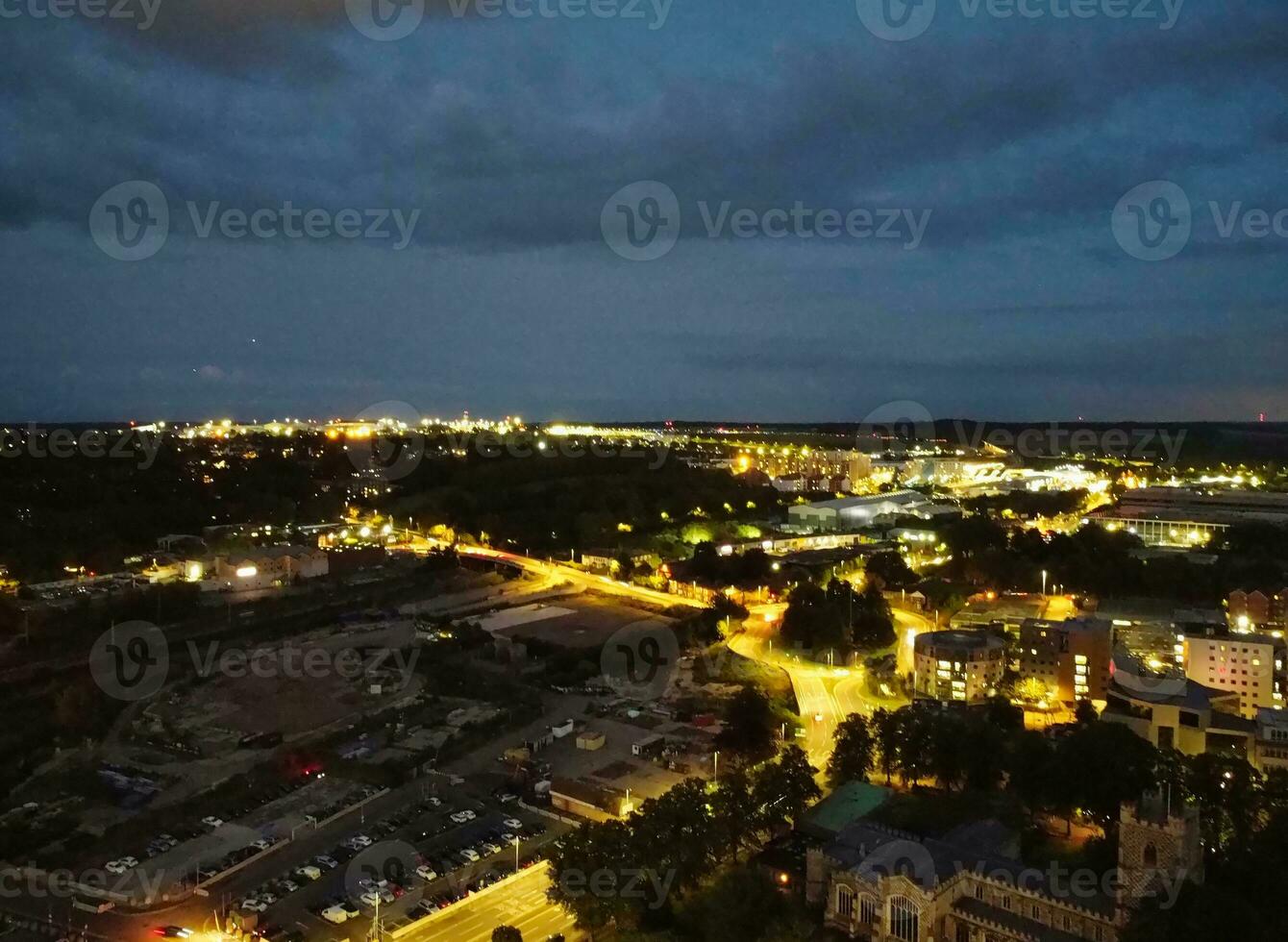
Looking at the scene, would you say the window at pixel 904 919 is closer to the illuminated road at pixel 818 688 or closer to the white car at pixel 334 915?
the illuminated road at pixel 818 688

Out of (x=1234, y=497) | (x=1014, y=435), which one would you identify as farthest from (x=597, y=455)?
(x=1014, y=435)

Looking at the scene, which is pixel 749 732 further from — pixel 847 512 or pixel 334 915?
pixel 847 512

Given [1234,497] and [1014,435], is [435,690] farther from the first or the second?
[1014,435]

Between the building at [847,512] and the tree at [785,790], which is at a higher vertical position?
the building at [847,512]

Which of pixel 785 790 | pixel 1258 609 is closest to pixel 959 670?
pixel 785 790

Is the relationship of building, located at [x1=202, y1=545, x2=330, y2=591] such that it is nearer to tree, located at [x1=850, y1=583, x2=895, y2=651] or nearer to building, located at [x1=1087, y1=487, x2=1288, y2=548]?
tree, located at [x1=850, y1=583, x2=895, y2=651]

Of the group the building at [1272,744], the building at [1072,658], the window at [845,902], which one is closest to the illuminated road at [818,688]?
the building at [1072,658]
